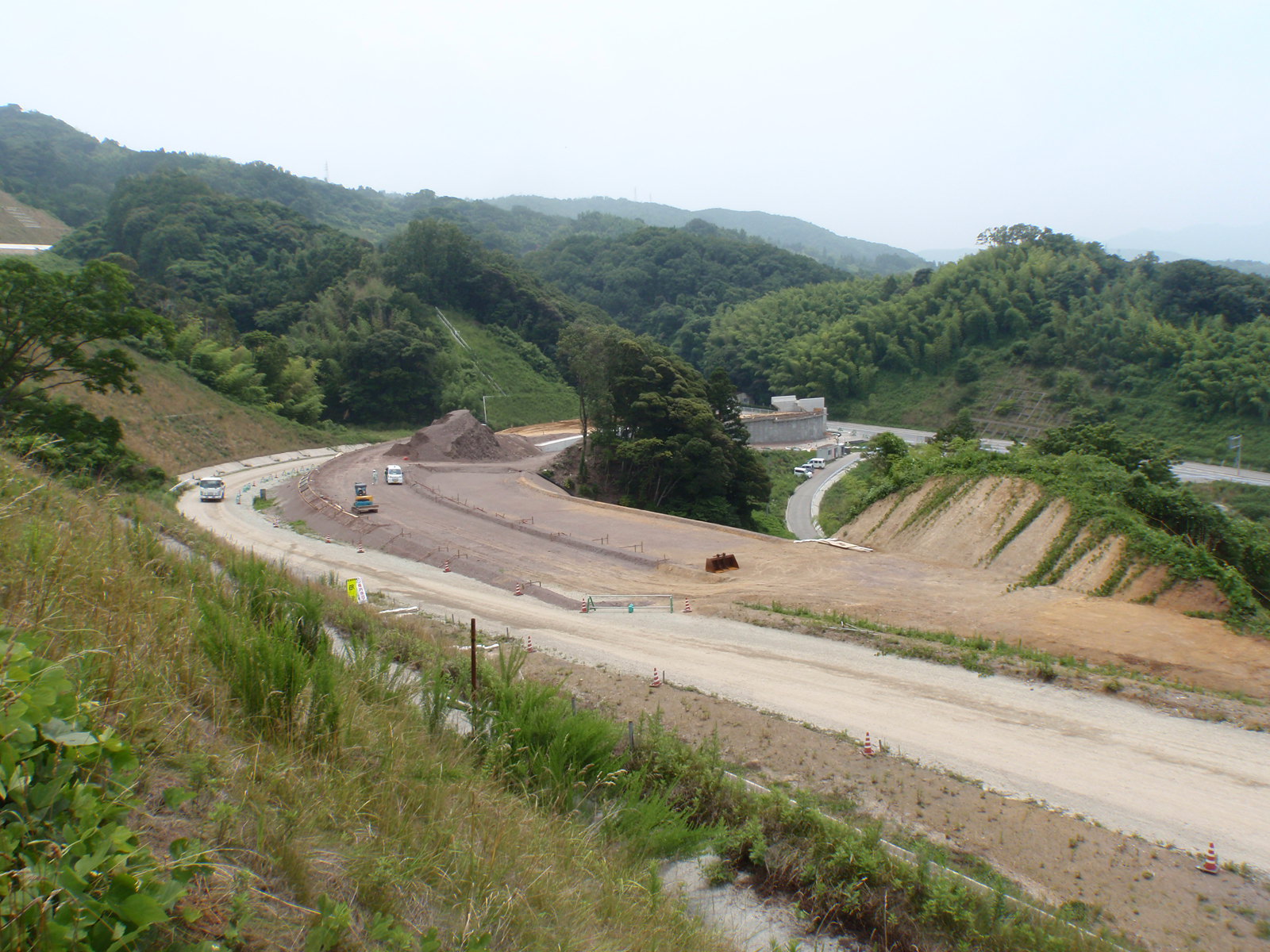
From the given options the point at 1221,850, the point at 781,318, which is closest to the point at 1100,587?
the point at 1221,850

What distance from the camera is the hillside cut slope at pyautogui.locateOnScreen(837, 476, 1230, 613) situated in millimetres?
17156

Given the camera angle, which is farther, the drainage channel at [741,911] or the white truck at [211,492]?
the white truck at [211,492]

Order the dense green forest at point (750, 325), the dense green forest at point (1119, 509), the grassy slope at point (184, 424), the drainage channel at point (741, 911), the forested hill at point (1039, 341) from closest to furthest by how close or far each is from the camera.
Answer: the drainage channel at point (741, 911) < the dense green forest at point (1119, 509) < the grassy slope at point (184, 424) < the dense green forest at point (750, 325) < the forested hill at point (1039, 341)

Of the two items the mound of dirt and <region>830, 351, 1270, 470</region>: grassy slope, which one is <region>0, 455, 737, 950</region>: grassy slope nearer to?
the mound of dirt

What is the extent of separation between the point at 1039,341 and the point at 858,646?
66933 mm

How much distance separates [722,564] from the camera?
20.4 metres

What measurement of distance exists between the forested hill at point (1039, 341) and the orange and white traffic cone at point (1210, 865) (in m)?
58.3

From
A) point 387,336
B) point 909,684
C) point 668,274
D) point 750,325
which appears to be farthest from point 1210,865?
point 668,274

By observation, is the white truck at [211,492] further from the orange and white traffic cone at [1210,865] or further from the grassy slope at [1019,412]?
the grassy slope at [1019,412]

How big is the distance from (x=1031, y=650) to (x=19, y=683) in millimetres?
14415

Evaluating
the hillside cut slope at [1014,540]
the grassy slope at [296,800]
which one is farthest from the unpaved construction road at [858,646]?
the grassy slope at [296,800]

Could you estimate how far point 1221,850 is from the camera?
A: 293 inches

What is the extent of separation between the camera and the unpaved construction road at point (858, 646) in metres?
8.84

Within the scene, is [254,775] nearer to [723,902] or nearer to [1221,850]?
[723,902]
